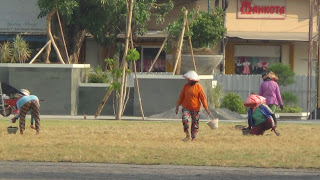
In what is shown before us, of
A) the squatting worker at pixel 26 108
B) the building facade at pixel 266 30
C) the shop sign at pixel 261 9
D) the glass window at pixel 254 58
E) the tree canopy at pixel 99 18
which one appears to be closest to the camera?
the squatting worker at pixel 26 108

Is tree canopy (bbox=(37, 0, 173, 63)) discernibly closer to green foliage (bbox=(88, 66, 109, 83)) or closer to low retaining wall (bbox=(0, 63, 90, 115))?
green foliage (bbox=(88, 66, 109, 83))

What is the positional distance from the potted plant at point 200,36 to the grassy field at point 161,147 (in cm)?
908

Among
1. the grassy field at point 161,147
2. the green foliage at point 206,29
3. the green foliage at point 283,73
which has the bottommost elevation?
the grassy field at point 161,147

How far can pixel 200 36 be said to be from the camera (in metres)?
39.2

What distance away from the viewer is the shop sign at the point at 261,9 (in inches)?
1896

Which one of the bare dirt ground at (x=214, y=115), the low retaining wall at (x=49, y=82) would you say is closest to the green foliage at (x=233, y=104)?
the bare dirt ground at (x=214, y=115)

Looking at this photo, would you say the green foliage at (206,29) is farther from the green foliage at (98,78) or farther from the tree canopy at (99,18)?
the green foliage at (98,78)

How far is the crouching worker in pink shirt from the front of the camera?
19.9m

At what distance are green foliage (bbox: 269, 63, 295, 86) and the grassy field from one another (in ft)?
51.0

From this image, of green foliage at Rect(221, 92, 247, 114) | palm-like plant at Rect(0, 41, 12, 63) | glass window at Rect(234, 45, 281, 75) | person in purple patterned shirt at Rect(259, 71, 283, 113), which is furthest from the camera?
glass window at Rect(234, 45, 281, 75)

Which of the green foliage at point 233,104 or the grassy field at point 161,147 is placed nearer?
the grassy field at point 161,147

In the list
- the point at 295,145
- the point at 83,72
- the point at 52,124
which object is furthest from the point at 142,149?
the point at 83,72

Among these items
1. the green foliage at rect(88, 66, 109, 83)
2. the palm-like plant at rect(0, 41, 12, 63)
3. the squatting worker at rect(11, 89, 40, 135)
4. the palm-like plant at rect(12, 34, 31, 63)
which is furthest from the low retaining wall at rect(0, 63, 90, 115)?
the squatting worker at rect(11, 89, 40, 135)

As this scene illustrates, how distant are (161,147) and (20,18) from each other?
107 feet
